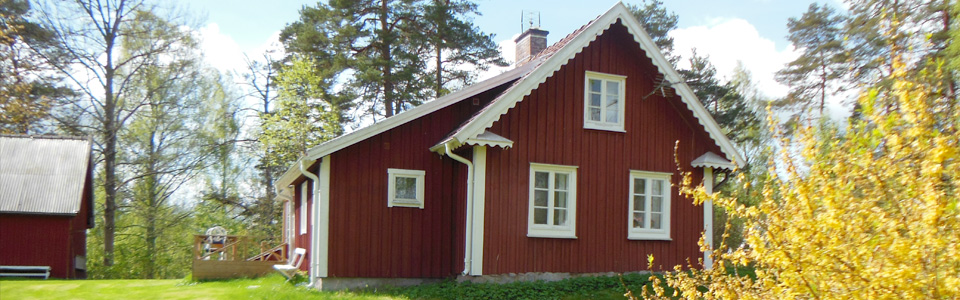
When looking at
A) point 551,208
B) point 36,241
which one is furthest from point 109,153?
point 551,208

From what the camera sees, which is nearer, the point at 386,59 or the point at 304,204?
the point at 304,204

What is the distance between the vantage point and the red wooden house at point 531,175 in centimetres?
1363

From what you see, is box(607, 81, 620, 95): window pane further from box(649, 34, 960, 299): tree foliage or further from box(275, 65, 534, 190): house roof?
box(649, 34, 960, 299): tree foliage

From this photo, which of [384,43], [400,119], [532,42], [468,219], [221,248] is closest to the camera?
[468,219]

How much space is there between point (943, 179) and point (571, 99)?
1027 cm

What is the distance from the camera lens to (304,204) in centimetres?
1678

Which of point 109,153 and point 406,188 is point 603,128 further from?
point 109,153

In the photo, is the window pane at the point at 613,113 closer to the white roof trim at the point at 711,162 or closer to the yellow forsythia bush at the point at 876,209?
the white roof trim at the point at 711,162

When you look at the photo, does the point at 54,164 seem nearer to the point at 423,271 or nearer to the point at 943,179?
the point at 423,271

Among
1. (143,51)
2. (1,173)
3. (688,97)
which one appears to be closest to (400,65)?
(143,51)

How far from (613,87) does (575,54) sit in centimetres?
123

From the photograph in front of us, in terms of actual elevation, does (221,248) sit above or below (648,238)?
below

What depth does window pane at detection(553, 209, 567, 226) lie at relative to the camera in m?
14.4

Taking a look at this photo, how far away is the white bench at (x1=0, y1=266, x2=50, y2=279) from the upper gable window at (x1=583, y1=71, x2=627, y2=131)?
1516 centimetres
